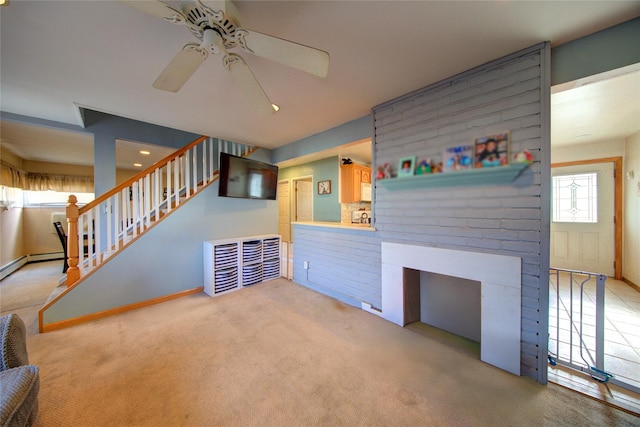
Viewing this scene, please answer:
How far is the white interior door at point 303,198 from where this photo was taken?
5.40 meters

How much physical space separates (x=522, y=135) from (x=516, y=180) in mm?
331

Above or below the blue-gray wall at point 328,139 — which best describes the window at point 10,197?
below

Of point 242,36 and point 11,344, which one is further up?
point 242,36

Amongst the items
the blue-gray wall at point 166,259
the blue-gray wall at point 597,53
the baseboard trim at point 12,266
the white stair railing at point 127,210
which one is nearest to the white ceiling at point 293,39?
the blue-gray wall at point 597,53

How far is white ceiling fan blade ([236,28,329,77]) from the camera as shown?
3.70 feet

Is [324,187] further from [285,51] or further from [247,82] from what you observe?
[285,51]

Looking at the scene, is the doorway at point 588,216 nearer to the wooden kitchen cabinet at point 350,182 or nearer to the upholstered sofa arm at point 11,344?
the wooden kitchen cabinet at point 350,182

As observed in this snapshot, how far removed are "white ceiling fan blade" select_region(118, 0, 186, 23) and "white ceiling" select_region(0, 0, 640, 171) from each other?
15.1 inches

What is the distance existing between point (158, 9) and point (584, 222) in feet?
20.1

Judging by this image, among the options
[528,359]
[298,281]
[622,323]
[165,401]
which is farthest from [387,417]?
[622,323]

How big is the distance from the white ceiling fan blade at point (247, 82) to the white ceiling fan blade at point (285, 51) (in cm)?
15

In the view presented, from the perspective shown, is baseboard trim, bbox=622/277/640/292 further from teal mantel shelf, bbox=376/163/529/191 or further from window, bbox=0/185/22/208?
window, bbox=0/185/22/208

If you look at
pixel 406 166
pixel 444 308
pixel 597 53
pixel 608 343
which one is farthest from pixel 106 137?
pixel 608 343

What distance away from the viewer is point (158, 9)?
0.99m
